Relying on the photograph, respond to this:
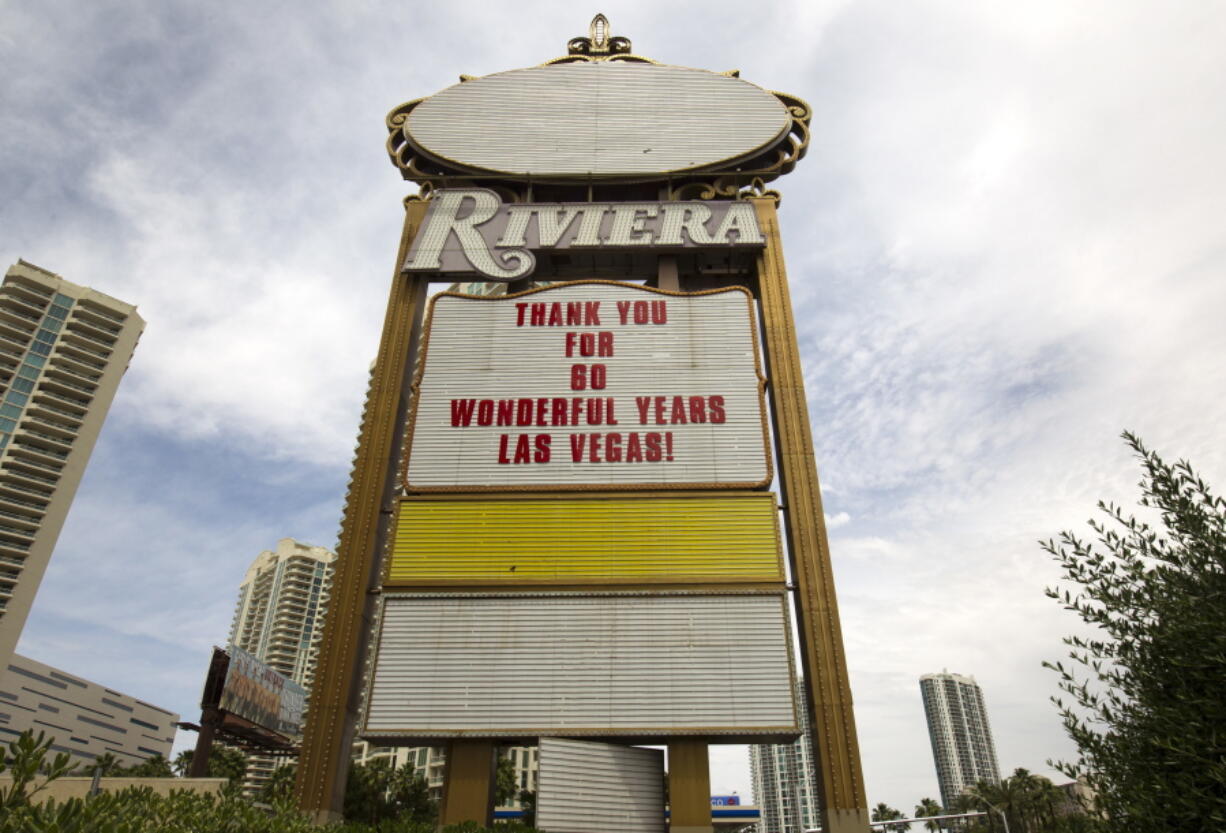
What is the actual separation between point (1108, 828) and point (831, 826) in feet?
40.0

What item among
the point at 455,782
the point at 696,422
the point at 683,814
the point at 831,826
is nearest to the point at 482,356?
the point at 696,422

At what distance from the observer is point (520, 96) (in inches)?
1405

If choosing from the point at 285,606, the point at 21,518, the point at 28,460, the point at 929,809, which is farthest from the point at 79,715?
the point at 929,809

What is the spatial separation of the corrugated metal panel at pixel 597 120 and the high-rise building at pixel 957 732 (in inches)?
6465

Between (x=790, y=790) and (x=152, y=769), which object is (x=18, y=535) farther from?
(x=790, y=790)

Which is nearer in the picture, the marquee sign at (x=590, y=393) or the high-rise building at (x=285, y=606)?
the marquee sign at (x=590, y=393)

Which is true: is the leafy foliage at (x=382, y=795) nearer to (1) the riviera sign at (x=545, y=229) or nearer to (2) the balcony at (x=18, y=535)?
(1) the riviera sign at (x=545, y=229)

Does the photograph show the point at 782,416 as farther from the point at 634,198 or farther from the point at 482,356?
the point at 634,198

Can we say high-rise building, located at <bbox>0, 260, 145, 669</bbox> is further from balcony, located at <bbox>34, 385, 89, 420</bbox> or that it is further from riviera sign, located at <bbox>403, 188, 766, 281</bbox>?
riviera sign, located at <bbox>403, 188, 766, 281</bbox>

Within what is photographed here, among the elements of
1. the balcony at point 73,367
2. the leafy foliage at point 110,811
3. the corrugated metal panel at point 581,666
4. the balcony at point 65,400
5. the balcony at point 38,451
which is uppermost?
the balcony at point 73,367

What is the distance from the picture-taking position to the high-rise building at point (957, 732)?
158750mm

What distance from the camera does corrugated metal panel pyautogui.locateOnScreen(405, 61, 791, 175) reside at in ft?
111

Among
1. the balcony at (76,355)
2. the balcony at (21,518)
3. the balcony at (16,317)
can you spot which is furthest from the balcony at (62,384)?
the balcony at (21,518)

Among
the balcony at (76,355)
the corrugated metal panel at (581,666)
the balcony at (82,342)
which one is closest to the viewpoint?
the corrugated metal panel at (581,666)
